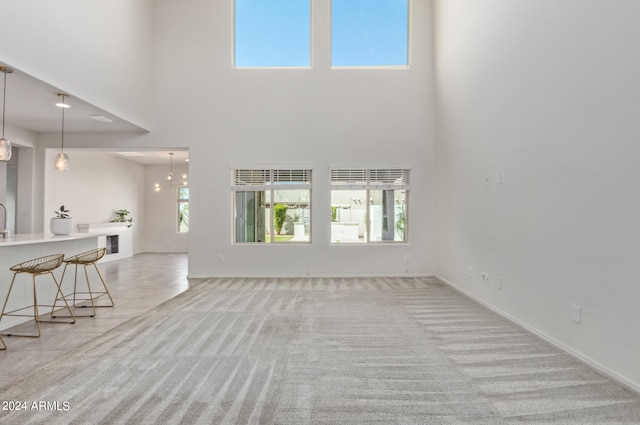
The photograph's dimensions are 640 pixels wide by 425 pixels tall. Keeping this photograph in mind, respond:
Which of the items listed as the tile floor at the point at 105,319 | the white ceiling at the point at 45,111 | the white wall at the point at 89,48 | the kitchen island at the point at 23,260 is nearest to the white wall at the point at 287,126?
the white wall at the point at 89,48

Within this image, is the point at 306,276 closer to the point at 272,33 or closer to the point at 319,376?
the point at 319,376

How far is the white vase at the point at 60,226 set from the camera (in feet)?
15.5

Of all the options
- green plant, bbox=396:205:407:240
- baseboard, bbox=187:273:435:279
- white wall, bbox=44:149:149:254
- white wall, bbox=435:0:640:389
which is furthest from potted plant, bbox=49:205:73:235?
white wall, bbox=435:0:640:389

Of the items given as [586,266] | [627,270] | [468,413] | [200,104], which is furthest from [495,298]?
[200,104]

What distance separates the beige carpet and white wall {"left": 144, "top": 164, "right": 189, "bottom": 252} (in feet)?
25.5

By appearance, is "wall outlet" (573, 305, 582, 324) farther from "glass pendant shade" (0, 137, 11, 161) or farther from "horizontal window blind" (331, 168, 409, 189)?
"glass pendant shade" (0, 137, 11, 161)

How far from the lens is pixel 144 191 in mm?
11875

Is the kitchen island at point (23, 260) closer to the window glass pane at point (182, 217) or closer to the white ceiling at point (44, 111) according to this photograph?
the white ceiling at point (44, 111)

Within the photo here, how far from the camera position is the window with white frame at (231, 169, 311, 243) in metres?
7.16

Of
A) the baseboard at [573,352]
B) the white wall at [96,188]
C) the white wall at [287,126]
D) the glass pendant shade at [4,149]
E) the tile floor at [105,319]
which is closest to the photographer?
the baseboard at [573,352]

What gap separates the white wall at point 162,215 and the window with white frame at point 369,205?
6.81m

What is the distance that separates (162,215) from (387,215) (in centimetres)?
822

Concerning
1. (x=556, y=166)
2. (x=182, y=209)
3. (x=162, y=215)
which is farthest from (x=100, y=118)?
(x=556, y=166)

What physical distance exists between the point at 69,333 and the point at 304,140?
4.93 metres
